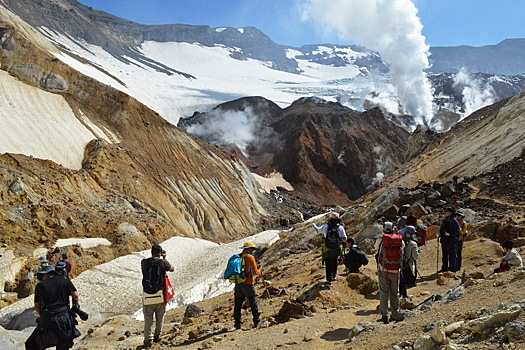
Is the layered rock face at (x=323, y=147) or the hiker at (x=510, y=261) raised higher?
the layered rock face at (x=323, y=147)

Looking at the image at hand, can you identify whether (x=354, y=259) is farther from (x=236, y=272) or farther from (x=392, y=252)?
(x=236, y=272)

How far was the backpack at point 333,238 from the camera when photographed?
8.86 metres

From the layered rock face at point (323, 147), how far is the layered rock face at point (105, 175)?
86.8 feet

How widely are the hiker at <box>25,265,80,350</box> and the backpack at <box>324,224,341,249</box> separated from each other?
5103 mm

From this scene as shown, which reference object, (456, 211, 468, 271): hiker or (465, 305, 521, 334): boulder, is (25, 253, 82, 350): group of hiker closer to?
(465, 305, 521, 334): boulder

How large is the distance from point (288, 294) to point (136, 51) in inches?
7796

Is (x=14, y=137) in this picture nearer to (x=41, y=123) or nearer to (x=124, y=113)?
(x=41, y=123)

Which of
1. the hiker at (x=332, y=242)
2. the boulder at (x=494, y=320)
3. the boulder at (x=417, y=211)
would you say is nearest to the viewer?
the boulder at (x=494, y=320)

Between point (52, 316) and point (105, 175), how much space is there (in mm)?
26304

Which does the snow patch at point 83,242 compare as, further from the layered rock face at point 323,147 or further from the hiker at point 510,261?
the layered rock face at point 323,147

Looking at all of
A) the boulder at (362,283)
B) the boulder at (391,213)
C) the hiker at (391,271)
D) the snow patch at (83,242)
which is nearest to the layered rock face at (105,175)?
the snow patch at (83,242)

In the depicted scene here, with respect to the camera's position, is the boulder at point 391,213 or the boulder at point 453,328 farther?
the boulder at point 391,213

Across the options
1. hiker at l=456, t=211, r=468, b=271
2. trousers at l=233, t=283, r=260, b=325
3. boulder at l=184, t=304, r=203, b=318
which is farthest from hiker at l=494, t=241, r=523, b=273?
boulder at l=184, t=304, r=203, b=318

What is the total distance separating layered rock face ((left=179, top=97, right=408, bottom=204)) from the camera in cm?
7725
